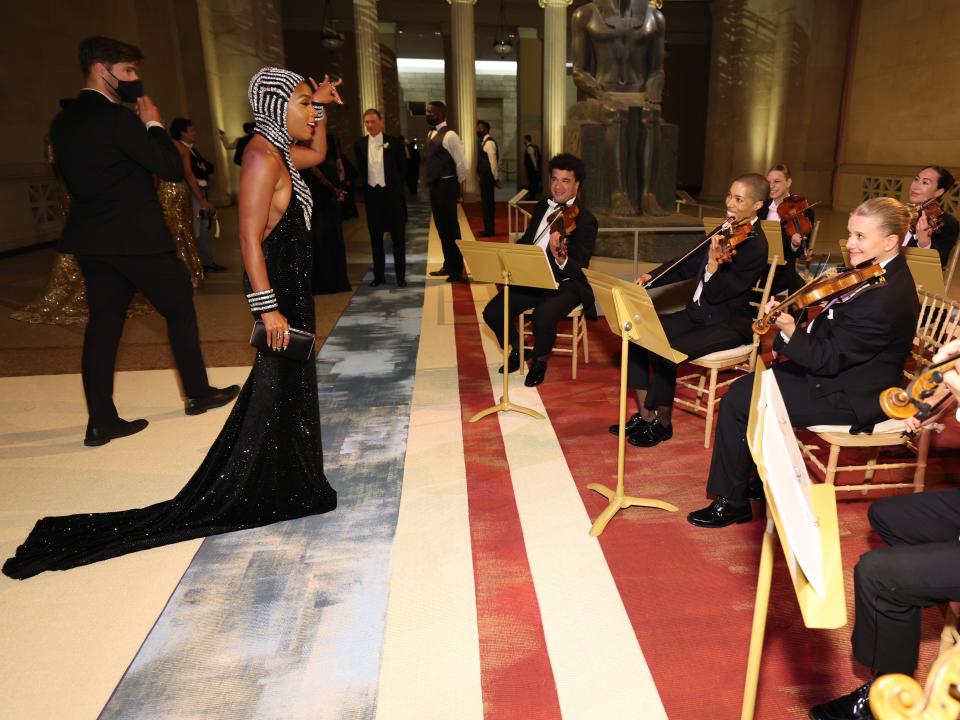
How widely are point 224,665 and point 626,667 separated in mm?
1223

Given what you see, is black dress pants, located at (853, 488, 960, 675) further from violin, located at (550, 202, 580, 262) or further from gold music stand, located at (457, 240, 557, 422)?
violin, located at (550, 202, 580, 262)

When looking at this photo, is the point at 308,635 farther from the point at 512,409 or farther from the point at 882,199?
the point at 882,199

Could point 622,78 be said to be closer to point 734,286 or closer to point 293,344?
point 734,286

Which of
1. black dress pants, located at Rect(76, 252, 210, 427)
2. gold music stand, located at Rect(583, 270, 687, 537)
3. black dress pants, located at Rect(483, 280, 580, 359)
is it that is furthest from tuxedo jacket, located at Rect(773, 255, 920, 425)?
black dress pants, located at Rect(76, 252, 210, 427)

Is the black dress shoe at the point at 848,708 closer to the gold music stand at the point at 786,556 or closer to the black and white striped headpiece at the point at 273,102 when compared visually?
the gold music stand at the point at 786,556

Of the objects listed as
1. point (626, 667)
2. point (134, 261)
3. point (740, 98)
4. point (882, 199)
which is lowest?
point (626, 667)

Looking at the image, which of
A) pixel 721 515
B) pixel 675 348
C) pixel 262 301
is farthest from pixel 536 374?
pixel 262 301

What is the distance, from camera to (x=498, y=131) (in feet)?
78.4

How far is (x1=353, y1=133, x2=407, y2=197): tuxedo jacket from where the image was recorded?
679 cm

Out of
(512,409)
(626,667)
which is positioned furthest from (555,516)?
(512,409)

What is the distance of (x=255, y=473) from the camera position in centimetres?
275

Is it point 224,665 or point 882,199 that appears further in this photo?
point 882,199

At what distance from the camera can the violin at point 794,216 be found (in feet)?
17.8

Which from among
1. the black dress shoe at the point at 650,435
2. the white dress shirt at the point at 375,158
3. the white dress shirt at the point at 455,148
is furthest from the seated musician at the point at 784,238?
the white dress shirt at the point at 375,158
